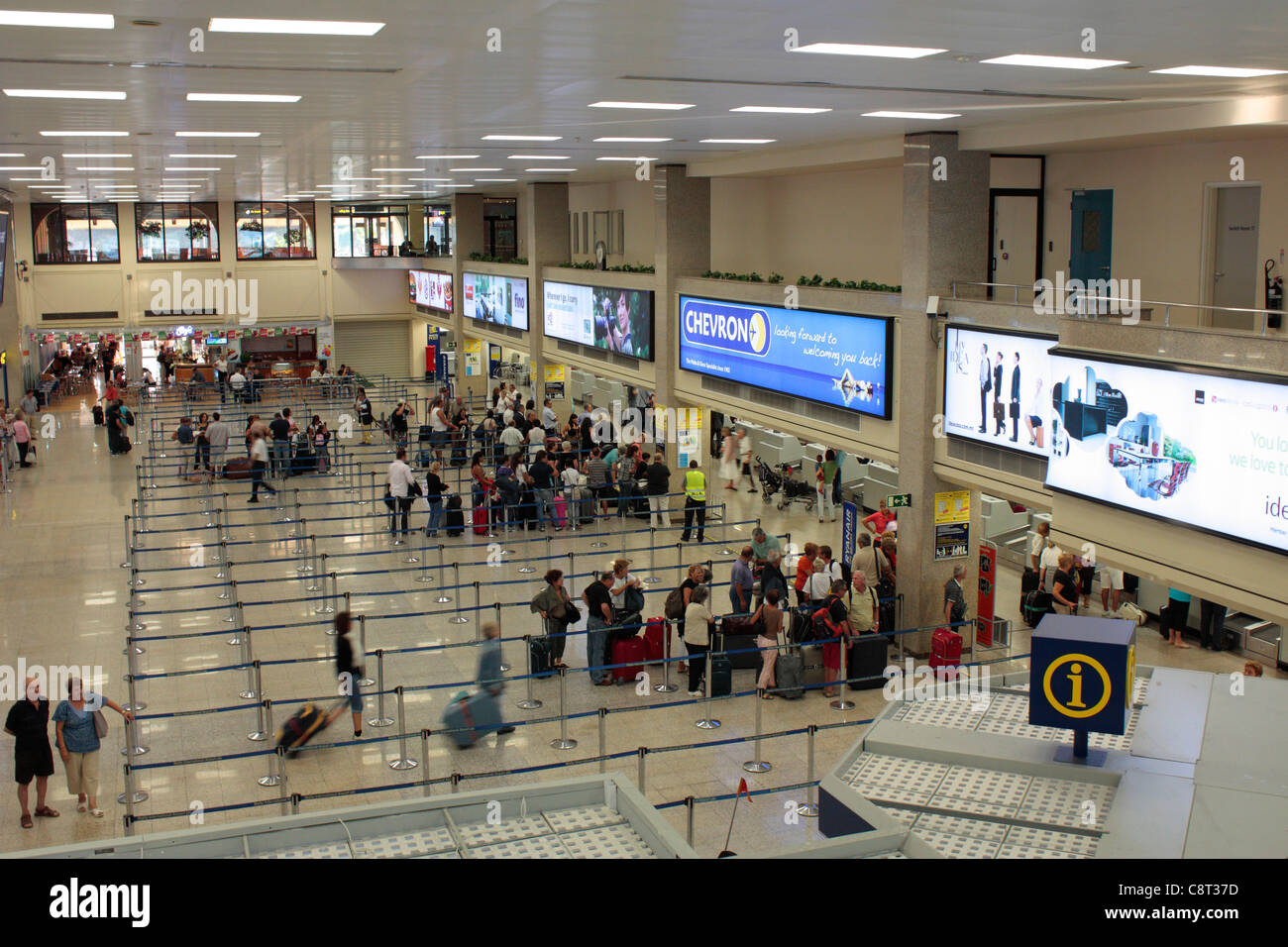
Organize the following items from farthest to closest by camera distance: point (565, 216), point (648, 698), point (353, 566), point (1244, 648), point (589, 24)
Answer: point (565, 216) → point (353, 566) → point (1244, 648) → point (648, 698) → point (589, 24)

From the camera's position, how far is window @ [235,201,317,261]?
39.7 meters

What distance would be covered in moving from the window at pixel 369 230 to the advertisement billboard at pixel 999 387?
102 feet

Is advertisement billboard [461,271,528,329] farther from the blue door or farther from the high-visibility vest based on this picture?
the blue door

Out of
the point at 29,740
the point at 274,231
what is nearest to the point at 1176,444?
the point at 29,740

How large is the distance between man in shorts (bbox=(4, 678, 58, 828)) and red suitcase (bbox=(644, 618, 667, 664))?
6.25 metres

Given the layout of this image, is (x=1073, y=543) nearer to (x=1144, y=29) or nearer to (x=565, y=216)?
(x=1144, y=29)

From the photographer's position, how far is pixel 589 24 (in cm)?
611

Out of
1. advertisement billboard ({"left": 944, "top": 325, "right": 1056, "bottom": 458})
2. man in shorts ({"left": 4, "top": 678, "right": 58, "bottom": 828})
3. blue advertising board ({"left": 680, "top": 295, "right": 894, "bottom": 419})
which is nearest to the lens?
man in shorts ({"left": 4, "top": 678, "right": 58, "bottom": 828})

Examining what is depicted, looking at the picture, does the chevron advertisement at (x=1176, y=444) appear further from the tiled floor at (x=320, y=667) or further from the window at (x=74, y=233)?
the window at (x=74, y=233)

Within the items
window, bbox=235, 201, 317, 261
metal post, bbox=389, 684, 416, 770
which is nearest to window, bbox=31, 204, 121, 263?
window, bbox=235, 201, 317, 261

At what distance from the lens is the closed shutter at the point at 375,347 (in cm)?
4297

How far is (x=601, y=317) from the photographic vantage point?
23969 mm
